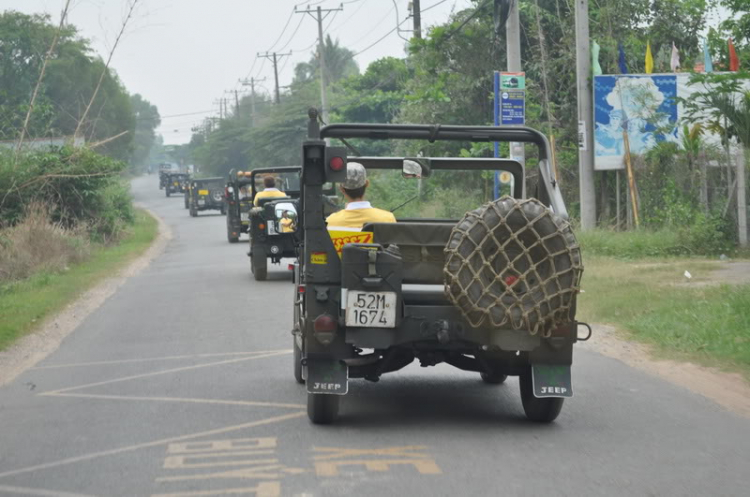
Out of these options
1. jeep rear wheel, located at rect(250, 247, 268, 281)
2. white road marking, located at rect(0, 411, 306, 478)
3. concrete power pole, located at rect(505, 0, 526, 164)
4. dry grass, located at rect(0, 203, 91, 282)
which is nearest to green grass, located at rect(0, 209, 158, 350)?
dry grass, located at rect(0, 203, 91, 282)

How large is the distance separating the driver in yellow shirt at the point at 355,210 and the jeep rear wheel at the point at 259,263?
35.1 ft

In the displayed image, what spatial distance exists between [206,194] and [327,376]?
46.3m

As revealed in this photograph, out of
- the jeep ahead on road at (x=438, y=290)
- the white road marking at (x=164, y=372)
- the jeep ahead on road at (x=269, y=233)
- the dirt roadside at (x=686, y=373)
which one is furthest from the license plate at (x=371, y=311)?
the jeep ahead on road at (x=269, y=233)

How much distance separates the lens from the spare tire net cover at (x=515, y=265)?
669cm

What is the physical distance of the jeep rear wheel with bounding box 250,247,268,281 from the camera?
60.9ft

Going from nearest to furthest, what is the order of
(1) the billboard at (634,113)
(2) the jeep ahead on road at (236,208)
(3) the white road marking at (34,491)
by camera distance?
(3) the white road marking at (34,491), (1) the billboard at (634,113), (2) the jeep ahead on road at (236,208)

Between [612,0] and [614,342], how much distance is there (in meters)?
17.5

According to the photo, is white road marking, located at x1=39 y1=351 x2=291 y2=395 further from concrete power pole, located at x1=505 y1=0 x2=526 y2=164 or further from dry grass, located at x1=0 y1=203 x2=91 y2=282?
concrete power pole, located at x1=505 y1=0 x2=526 y2=164

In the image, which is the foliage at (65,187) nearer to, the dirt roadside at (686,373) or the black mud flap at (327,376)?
the dirt roadside at (686,373)

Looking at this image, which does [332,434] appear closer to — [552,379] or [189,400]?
[552,379]

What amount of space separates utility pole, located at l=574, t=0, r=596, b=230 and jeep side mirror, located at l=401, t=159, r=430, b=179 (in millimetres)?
13686

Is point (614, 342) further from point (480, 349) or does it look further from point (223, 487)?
point (223, 487)

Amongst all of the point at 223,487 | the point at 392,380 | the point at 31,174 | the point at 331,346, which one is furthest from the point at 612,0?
the point at 223,487

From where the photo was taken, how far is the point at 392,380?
9227 mm
